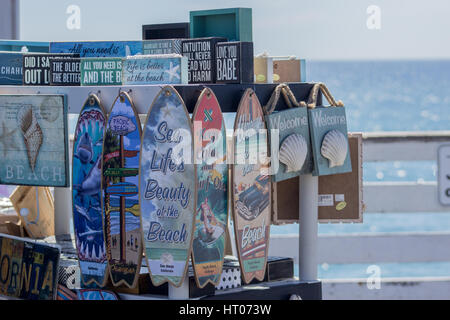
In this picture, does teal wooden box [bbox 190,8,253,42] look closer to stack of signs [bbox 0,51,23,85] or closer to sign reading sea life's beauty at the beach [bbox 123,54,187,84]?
sign reading sea life's beauty at the beach [bbox 123,54,187,84]

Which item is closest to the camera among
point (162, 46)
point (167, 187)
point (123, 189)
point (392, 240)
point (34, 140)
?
point (167, 187)

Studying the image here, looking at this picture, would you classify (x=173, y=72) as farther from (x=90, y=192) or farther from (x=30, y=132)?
(x=30, y=132)

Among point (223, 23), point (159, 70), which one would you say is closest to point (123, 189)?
point (159, 70)

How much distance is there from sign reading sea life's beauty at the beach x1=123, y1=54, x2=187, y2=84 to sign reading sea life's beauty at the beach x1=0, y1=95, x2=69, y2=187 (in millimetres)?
372

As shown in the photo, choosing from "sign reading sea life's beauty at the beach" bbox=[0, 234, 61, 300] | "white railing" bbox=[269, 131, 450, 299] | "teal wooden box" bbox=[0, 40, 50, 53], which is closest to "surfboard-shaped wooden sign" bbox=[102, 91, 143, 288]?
"sign reading sea life's beauty at the beach" bbox=[0, 234, 61, 300]

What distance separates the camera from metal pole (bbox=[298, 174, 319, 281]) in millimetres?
4566

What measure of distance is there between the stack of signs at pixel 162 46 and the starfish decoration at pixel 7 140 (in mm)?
766

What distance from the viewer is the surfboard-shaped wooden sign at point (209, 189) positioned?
3760mm

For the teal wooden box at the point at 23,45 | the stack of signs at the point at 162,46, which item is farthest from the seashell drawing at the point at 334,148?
the teal wooden box at the point at 23,45

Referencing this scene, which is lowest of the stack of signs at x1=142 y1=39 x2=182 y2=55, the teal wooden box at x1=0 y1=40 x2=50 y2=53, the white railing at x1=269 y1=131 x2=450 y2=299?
the white railing at x1=269 y1=131 x2=450 y2=299

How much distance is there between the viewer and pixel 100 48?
15.0 feet

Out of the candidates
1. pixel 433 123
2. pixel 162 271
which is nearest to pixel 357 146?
pixel 162 271

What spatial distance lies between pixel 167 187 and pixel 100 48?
114cm

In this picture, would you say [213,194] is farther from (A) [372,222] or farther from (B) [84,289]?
(A) [372,222]
